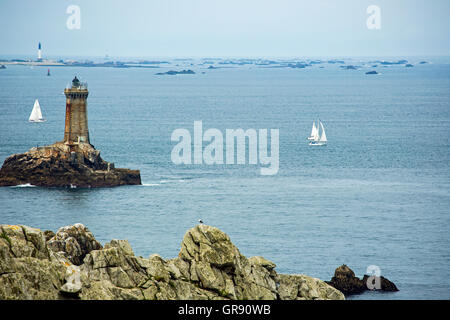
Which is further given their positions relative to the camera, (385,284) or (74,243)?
(385,284)

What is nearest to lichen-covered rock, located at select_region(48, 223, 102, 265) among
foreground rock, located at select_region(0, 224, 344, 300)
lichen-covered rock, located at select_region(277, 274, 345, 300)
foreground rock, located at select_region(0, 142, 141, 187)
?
foreground rock, located at select_region(0, 224, 344, 300)

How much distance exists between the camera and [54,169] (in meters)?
84.3

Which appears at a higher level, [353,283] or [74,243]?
[74,243]

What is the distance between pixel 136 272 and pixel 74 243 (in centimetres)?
690

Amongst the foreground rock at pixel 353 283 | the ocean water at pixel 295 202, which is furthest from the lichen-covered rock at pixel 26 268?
the ocean water at pixel 295 202

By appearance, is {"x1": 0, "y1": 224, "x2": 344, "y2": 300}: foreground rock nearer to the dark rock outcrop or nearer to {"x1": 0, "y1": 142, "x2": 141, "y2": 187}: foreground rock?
the dark rock outcrop

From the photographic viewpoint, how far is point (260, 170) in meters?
97.8

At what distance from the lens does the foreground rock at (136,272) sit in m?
25.9

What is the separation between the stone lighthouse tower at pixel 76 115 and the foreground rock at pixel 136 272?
161ft

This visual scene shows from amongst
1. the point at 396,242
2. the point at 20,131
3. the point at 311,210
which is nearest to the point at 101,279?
the point at 396,242

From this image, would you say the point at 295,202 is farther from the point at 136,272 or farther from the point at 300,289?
the point at 136,272

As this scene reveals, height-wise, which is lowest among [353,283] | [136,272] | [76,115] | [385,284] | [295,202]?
[295,202]

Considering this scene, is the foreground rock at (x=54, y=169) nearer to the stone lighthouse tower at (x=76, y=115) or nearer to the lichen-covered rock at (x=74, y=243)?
the stone lighthouse tower at (x=76, y=115)

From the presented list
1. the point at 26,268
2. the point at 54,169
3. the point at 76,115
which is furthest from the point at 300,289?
the point at 76,115
